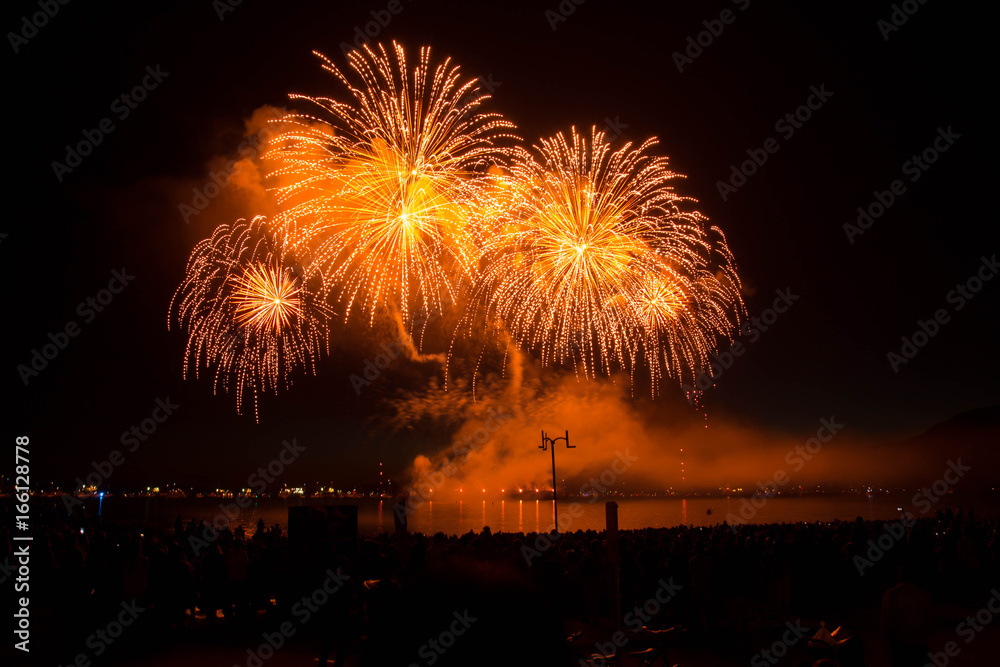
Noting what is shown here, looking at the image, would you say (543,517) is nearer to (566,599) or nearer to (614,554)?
(566,599)

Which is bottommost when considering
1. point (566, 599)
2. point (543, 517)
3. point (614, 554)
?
point (543, 517)

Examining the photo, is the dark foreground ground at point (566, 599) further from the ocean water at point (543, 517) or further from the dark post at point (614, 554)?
the ocean water at point (543, 517)

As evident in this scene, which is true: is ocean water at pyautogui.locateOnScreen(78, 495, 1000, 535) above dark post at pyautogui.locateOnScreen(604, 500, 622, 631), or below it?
below

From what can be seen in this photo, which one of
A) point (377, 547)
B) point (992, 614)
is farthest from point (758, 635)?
point (377, 547)

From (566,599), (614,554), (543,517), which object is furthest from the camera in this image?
(543,517)

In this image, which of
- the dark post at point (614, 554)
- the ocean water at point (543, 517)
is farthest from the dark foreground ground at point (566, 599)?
the ocean water at point (543, 517)

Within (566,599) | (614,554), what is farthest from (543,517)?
(614,554)

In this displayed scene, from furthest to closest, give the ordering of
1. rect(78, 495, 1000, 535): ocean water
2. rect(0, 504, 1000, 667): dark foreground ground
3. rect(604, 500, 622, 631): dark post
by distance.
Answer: rect(78, 495, 1000, 535): ocean water, rect(0, 504, 1000, 667): dark foreground ground, rect(604, 500, 622, 631): dark post

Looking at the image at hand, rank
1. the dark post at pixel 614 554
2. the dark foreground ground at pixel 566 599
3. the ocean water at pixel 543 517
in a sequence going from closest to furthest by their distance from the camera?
the dark post at pixel 614 554 < the dark foreground ground at pixel 566 599 < the ocean water at pixel 543 517

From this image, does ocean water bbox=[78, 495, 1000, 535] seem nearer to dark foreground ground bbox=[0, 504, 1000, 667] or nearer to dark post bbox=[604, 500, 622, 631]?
dark foreground ground bbox=[0, 504, 1000, 667]

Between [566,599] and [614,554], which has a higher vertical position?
[614,554]

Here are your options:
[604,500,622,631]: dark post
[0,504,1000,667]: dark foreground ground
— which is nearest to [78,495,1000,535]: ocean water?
[0,504,1000,667]: dark foreground ground

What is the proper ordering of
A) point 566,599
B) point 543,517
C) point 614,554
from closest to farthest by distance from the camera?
point 614,554 < point 566,599 < point 543,517
